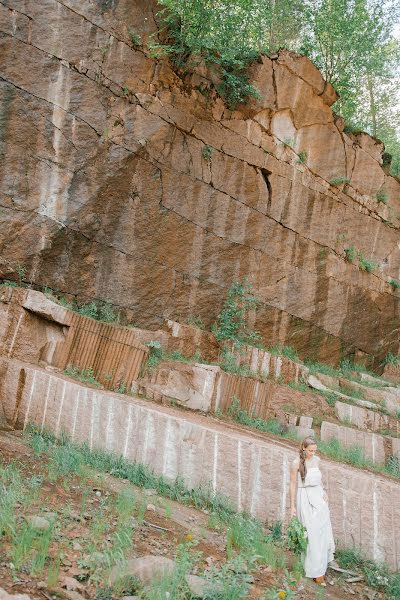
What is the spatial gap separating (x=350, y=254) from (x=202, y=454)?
997 cm

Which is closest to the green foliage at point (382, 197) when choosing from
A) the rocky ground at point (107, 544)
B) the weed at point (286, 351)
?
the weed at point (286, 351)

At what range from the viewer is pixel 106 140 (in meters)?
10.4

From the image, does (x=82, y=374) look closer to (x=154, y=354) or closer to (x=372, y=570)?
(x=154, y=354)

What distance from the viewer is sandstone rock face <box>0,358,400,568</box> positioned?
209 inches

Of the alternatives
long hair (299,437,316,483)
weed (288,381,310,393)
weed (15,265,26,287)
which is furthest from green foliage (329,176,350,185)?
long hair (299,437,316,483)

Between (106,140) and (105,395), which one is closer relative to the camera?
(105,395)

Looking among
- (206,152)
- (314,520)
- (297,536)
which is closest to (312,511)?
(314,520)

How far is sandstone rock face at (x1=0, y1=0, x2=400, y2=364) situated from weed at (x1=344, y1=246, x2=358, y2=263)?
18 cm

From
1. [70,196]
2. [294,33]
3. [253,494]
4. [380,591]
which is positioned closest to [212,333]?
[70,196]

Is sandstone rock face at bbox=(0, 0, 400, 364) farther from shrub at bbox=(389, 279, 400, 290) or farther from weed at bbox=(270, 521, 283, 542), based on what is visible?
weed at bbox=(270, 521, 283, 542)

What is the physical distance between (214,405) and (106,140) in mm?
5520

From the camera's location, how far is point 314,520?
4.77m

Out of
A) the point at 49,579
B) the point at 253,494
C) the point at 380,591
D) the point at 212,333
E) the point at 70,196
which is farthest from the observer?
the point at 212,333

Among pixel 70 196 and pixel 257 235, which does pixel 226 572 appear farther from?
pixel 257 235
